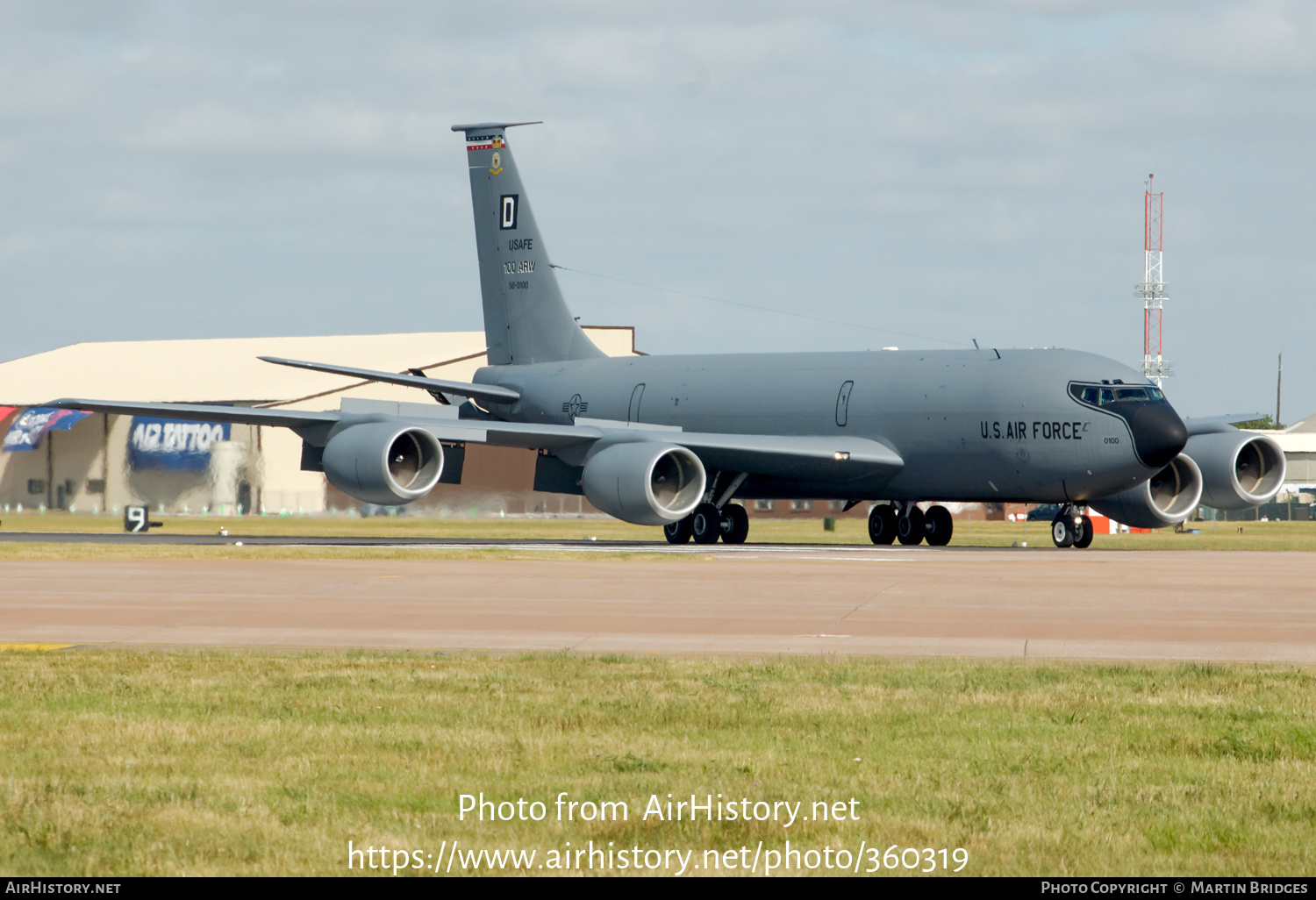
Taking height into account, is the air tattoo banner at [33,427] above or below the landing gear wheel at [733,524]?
above

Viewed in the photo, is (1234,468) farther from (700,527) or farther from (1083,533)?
(700,527)

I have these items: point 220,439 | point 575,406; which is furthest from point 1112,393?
point 220,439

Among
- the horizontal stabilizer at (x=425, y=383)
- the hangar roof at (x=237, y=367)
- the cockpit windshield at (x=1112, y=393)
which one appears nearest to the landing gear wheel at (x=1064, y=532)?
the cockpit windshield at (x=1112, y=393)

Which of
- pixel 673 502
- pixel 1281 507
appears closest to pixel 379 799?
pixel 673 502

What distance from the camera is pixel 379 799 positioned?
295 inches

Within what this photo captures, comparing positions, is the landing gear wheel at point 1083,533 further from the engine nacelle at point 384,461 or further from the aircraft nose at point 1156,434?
the engine nacelle at point 384,461

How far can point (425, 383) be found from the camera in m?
39.6

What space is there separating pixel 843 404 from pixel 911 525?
11.9 feet

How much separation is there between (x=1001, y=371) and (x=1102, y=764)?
87.1 ft

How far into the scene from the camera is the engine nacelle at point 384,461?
1315 inches

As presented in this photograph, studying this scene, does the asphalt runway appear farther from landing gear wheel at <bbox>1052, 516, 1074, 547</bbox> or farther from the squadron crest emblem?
the squadron crest emblem

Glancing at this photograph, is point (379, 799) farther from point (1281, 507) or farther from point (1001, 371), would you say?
point (1281, 507)

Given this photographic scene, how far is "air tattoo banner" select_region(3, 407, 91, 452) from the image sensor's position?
61.8 meters

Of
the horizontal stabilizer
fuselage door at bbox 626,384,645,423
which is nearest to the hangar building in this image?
the horizontal stabilizer
